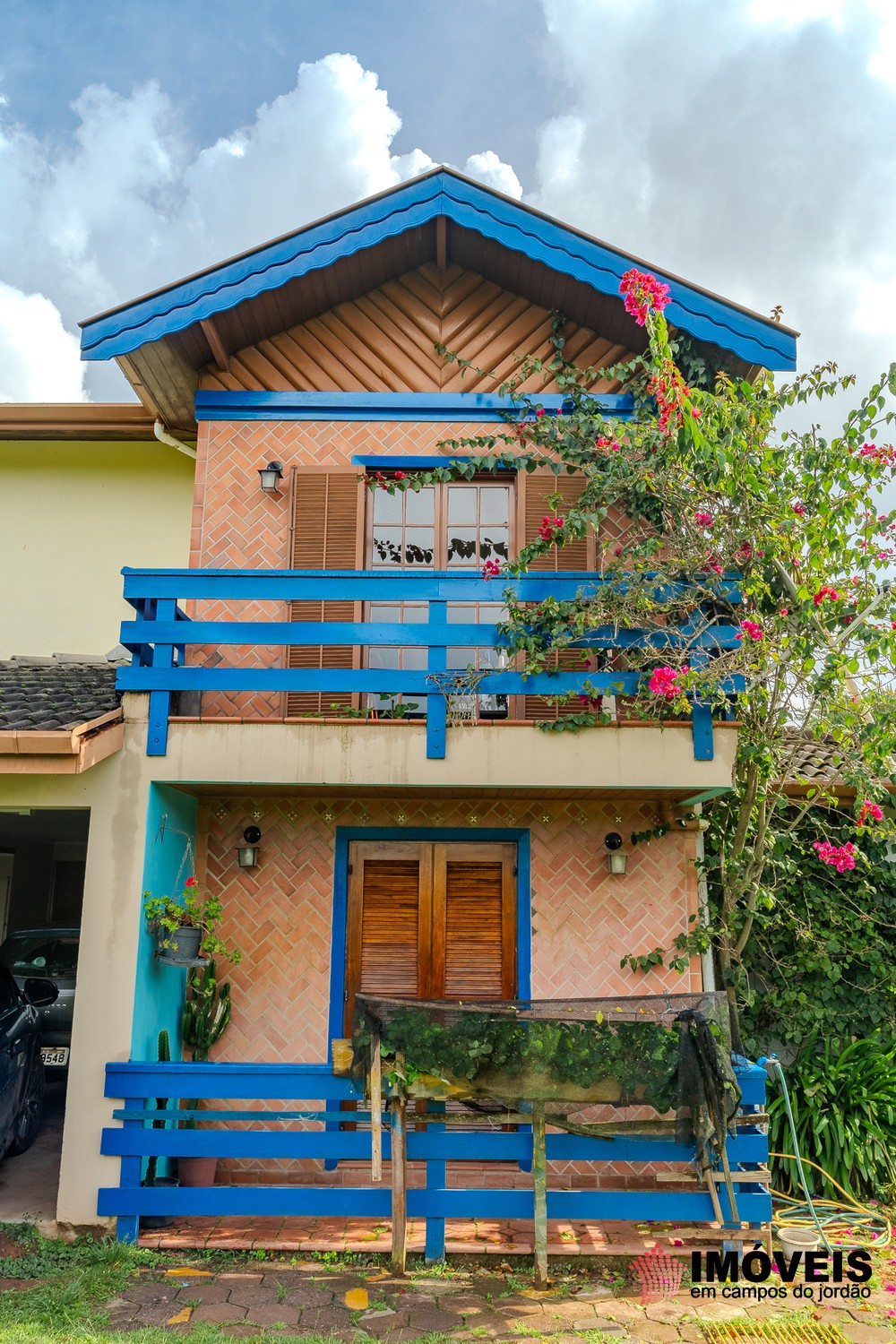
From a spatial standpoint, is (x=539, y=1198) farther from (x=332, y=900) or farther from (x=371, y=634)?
(x=371, y=634)

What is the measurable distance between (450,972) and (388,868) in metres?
0.89

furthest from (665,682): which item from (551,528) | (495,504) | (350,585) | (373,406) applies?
(373,406)

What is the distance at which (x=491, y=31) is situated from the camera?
11.1 m

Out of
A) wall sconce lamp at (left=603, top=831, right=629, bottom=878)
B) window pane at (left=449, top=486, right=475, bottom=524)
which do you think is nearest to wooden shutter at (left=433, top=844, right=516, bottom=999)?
wall sconce lamp at (left=603, top=831, right=629, bottom=878)

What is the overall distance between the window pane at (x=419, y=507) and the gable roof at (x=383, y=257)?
1816mm

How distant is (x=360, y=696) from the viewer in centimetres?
746

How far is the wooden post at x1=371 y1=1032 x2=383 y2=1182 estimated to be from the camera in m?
5.22

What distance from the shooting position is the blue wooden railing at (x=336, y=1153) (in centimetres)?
550

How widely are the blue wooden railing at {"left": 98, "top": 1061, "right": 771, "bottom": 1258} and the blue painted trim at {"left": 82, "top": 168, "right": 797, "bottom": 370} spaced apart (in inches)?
198

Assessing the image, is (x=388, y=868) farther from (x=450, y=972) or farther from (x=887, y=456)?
A: (x=887, y=456)

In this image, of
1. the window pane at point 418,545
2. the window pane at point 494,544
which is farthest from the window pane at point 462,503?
the window pane at point 418,545

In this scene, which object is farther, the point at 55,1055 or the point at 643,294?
the point at 55,1055

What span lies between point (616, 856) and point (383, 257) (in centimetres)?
508

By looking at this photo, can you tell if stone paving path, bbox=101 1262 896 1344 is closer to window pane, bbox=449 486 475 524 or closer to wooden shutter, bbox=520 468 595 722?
wooden shutter, bbox=520 468 595 722
